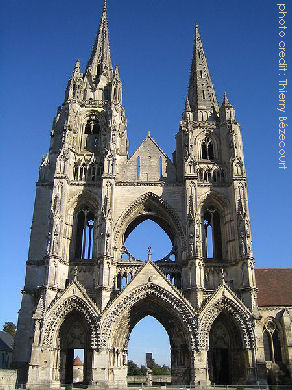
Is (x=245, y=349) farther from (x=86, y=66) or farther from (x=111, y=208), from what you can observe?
(x=86, y=66)

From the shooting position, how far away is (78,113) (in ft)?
110

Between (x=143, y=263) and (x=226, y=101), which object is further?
(x=226, y=101)

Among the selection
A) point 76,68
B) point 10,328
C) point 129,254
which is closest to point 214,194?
point 129,254

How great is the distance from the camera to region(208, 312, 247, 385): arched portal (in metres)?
24.2

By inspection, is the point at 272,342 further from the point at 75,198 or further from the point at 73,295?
the point at 75,198

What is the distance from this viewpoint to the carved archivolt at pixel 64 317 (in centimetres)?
2347

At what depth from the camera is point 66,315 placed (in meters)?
24.6

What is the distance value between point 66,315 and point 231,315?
10037mm

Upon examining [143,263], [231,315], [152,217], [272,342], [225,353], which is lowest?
[225,353]

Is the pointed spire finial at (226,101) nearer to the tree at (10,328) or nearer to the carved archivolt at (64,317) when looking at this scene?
the carved archivolt at (64,317)

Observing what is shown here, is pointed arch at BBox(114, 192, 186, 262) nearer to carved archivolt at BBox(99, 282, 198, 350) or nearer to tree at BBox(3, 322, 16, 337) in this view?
carved archivolt at BBox(99, 282, 198, 350)

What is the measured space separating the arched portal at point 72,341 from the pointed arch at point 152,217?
5.59m

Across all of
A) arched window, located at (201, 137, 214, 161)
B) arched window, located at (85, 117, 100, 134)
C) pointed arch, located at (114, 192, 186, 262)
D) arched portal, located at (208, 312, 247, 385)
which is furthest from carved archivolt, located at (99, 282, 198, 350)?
arched window, located at (85, 117, 100, 134)

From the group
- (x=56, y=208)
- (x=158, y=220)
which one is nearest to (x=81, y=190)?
(x=56, y=208)
